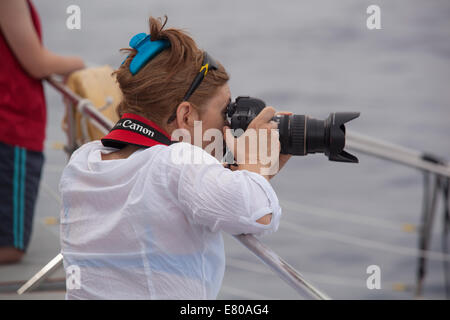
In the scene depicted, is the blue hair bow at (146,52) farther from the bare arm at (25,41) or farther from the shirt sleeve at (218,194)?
the bare arm at (25,41)

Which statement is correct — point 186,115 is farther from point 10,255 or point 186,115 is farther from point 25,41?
point 10,255

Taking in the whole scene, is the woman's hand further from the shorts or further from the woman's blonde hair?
the shorts

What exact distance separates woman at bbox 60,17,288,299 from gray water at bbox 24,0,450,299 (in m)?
2.63

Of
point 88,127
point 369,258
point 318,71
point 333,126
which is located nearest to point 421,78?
point 318,71

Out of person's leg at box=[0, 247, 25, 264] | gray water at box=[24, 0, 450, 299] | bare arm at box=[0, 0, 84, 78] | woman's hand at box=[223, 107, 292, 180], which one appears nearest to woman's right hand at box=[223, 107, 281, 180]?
woman's hand at box=[223, 107, 292, 180]

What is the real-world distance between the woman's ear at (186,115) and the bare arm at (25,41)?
2.40 feet

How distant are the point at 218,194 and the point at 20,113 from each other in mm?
913

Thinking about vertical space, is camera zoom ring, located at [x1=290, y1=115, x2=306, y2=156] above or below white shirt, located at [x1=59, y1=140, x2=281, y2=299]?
above

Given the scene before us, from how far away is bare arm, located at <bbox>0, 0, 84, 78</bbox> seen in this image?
1290mm

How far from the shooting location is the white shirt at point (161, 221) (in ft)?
2.04

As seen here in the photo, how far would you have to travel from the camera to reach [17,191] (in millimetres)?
1455

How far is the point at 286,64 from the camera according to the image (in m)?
4.79
